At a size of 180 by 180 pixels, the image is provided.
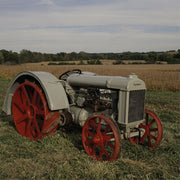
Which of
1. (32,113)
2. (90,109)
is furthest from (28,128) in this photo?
(90,109)

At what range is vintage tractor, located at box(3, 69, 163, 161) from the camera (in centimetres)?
367

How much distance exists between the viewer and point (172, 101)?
852 centimetres

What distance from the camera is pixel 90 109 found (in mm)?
4379

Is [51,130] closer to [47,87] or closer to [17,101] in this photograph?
[47,87]

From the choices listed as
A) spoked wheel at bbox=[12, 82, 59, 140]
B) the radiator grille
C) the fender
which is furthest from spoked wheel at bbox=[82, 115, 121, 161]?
spoked wheel at bbox=[12, 82, 59, 140]

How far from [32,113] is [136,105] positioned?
2.20 meters

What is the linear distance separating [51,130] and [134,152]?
162cm

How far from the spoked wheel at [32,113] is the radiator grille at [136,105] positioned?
4.81 ft

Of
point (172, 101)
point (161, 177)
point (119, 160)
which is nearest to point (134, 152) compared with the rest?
point (119, 160)

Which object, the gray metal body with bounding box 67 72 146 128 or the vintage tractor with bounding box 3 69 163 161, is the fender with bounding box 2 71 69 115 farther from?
the gray metal body with bounding box 67 72 146 128

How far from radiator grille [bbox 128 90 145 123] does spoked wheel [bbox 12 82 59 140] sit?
147cm

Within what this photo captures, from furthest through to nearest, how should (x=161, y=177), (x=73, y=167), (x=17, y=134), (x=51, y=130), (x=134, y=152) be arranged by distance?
1. (x=17, y=134)
2. (x=51, y=130)
3. (x=134, y=152)
4. (x=73, y=167)
5. (x=161, y=177)

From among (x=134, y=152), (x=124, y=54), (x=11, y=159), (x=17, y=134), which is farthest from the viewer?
(x=124, y=54)

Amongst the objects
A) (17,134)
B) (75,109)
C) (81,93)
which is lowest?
(17,134)
